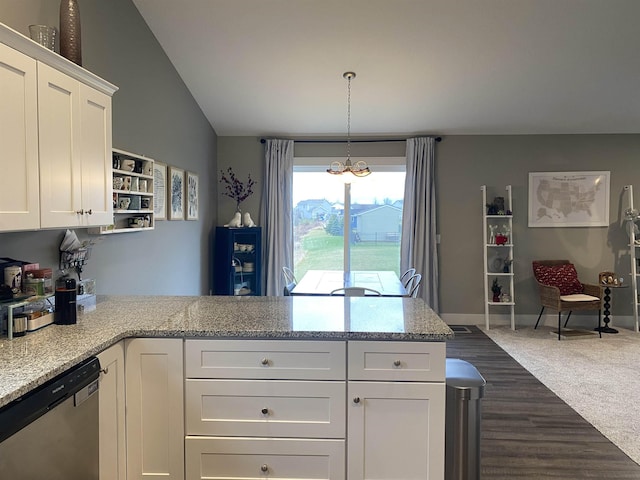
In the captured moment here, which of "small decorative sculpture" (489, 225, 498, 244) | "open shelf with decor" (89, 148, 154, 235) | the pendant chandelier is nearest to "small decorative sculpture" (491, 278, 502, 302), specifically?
"small decorative sculpture" (489, 225, 498, 244)

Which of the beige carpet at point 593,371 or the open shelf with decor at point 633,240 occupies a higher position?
the open shelf with decor at point 633,240

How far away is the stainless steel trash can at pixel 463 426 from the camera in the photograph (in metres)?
1.94

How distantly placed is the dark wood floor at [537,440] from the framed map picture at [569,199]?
2500mm

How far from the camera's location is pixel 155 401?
189cm

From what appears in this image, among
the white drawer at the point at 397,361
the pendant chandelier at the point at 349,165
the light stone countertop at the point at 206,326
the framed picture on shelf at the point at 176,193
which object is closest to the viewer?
the light stone countertop at the point at 206,326

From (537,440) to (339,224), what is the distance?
140 inches

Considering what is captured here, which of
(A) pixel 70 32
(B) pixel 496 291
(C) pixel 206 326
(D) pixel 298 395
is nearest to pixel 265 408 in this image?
(D) pixel 298 395

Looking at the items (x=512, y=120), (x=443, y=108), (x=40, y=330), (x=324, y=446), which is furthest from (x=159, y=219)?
(x=512, y=120)

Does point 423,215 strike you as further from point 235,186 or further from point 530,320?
point 235,186

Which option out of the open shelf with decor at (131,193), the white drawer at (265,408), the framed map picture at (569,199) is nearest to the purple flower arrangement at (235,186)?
the open shelf with decor at (131,193)

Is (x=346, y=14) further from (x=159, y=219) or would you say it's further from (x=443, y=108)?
(x=159, y=219)

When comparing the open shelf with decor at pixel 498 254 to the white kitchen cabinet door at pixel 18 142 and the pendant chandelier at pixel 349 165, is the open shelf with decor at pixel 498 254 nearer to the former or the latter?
the pendant chandelier at pixel 349 165

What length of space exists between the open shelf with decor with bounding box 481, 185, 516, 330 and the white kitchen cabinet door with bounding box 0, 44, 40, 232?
15.5ft

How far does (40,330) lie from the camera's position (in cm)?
188
